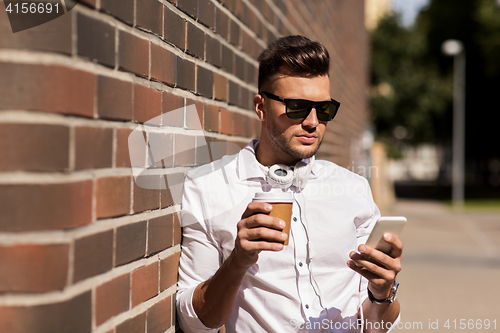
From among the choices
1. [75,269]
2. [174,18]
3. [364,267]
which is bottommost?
[364,267]

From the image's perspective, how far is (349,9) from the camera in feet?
25.4

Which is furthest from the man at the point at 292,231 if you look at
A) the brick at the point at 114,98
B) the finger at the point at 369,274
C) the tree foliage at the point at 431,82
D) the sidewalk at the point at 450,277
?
the tree foliage at the point at 431,82

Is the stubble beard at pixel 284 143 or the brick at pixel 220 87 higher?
the brick at pixel 220 87

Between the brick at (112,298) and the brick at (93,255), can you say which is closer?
the brick at (93,255)

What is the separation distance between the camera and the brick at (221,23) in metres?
2.33

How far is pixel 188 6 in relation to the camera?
6.51 feet

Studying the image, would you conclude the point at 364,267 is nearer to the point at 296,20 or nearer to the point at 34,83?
the point at 34,83

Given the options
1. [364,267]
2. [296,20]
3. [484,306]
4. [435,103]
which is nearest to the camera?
[364,267]

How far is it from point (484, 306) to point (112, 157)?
5.79m

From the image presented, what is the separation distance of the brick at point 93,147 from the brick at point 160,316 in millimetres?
604

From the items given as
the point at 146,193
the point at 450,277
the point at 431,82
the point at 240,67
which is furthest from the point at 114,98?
the point at 431,82

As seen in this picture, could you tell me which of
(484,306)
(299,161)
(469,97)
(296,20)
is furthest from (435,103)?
(299,161)

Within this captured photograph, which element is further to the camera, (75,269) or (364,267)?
(364,267)

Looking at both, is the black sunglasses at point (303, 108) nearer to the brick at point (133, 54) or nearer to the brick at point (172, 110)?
the brick at point (172, 110)
